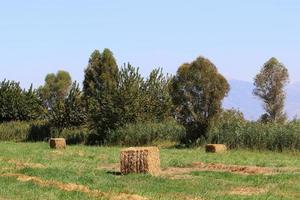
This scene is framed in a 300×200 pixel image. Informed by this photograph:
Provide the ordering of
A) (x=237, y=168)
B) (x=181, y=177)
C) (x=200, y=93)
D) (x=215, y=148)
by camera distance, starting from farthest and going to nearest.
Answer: (x=200, y=93) < (x=215, y=148) < (x=237, y=168) < (x=181, y=177)

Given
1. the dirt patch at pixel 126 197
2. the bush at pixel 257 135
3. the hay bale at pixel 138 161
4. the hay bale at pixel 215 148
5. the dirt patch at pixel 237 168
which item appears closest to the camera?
the dirt patch at pixel 126 197

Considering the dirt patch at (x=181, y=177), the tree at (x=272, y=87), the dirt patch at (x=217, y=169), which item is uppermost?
the tree at (x=272, y=87)

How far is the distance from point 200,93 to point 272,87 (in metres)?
24.0

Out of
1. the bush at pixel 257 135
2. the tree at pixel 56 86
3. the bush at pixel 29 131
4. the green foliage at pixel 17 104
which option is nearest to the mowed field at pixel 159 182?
the bush at pixel 257 135

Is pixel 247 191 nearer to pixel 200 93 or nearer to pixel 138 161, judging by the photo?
pixel 138 161

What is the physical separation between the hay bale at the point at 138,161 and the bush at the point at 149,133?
18.9 meters

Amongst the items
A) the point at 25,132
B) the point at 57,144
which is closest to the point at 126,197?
the point at 57,144

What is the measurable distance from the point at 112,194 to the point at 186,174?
16.6 ft

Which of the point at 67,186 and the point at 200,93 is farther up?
the point at 200,93

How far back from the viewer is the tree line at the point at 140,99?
3566 centimetres

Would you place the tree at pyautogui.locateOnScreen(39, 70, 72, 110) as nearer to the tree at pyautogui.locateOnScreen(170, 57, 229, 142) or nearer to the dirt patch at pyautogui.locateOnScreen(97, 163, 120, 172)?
the tree at pyautogui.locateOnScreen(170, 57, 229, 142)

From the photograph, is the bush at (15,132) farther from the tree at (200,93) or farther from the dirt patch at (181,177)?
the dirt patch at (181,177)

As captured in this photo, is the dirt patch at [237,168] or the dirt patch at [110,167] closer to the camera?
the dirt patch at [237,168]

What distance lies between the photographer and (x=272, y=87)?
57.8 m
